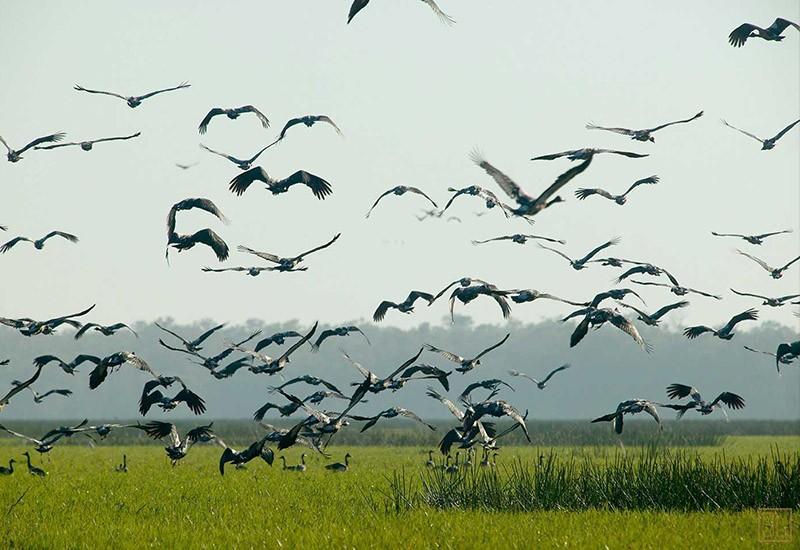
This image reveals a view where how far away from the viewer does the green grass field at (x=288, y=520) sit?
17625 mm

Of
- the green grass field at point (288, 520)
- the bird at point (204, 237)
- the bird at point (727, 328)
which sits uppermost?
the bird at point (204, 237)

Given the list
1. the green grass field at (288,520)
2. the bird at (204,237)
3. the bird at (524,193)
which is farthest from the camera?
the bird at (204,237)

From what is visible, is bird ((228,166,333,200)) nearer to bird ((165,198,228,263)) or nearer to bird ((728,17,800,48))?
bird ((165,198,228,263))

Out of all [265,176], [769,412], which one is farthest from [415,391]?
[265,176]

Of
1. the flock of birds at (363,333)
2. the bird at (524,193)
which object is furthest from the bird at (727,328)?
the bird at (524,193)

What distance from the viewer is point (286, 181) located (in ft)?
74.4

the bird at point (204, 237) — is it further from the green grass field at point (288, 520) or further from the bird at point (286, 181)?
the green grass field at point (288, 520)

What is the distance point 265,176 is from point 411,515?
733cm

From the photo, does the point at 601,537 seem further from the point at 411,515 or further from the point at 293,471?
the point at 293,471

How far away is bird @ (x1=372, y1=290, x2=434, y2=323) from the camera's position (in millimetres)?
25469

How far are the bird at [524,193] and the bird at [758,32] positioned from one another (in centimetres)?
745

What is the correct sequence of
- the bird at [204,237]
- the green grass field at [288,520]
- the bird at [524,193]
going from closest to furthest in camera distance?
the bird at [524,193]
the green grass field at [288,520]
the bird at [204,237]

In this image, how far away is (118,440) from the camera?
198 ft

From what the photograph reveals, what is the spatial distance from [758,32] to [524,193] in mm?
9183
